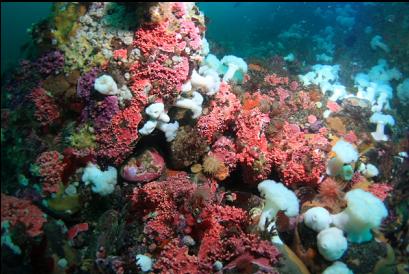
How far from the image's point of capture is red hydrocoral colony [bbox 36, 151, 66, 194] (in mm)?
4660

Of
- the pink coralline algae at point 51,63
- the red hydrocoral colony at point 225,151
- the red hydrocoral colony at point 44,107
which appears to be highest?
the pink coralline algae at point 51,63

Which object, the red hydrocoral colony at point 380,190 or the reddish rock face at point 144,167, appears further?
the red hydrocoral colony at point 380,190

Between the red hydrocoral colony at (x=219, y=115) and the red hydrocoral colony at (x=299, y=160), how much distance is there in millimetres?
975

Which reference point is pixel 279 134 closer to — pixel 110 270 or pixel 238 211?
pixel 238 211

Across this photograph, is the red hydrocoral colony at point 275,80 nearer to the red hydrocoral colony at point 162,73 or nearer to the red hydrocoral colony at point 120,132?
the red hydrocoral colony at point 162,73

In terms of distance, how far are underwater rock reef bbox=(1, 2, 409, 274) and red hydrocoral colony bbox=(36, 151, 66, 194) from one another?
A: 2cm

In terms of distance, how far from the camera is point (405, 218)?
5.37m

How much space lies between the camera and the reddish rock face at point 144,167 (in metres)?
5.36

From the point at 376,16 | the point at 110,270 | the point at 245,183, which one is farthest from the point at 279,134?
the point at 376,16

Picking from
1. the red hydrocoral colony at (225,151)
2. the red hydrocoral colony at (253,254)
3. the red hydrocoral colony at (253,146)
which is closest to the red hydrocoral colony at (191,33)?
the red hydrocoral colony at (253,146)

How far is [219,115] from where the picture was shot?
5.81 meters

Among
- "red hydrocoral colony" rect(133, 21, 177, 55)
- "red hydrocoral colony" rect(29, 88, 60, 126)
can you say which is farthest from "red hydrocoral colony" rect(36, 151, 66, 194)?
"red hydrocoral colony" rect(133, 21, 177, 55)

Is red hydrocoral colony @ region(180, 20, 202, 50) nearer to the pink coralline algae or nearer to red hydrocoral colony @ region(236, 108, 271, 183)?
red hydrocoral colony @ region(236, 108, 271, 183)

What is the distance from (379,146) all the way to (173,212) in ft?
14.5
